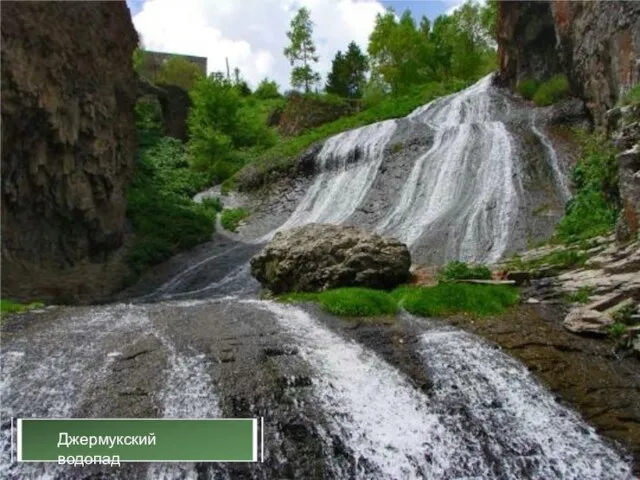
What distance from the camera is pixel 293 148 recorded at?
2414cm

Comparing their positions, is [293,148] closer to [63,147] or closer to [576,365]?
[63,147]

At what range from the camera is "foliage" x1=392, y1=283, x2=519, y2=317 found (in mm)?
9094

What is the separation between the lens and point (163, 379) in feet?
22.6

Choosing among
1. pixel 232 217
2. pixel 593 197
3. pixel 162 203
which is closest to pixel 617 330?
pixel 593 197

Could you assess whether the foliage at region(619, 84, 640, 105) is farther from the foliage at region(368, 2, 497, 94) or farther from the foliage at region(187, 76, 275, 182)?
the foliage at region(368, 2, 497, 94)

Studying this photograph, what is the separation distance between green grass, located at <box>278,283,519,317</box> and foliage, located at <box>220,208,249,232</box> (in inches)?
418

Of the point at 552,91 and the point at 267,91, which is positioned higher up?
the point at 267,91

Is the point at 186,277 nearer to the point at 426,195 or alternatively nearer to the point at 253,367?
the point at 426,195

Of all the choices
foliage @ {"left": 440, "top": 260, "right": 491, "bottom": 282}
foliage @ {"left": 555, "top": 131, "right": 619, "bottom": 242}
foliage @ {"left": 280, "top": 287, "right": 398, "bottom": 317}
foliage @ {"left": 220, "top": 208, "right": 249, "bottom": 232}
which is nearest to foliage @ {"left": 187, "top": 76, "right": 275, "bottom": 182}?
foliage @ {"left": 220, "top": 208, "right": 249, "bottom": 232}

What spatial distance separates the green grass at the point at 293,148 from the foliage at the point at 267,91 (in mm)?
20036

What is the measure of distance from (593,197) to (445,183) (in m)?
4.74

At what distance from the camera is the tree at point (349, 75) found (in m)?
44.7

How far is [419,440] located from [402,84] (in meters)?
35.4

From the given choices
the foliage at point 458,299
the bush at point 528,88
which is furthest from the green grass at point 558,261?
the bush at point 528,88
